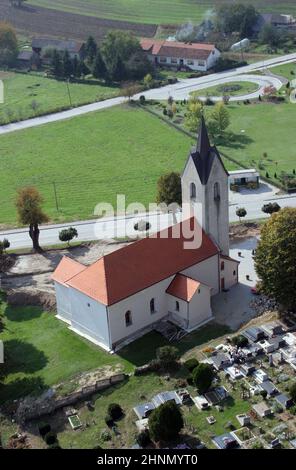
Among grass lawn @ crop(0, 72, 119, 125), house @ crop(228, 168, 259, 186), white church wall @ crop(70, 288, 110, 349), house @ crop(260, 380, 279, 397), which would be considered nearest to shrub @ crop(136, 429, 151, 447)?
house @ crop(260, 380, 279, 397)

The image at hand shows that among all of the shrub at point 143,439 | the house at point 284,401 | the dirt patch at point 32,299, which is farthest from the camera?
the dirt patch at point 32,299

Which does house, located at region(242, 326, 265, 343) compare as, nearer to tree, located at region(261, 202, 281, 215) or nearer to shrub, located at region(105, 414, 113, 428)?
shrub, located at region(105, 414, 113, 428)

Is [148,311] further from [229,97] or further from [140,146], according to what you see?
[229,97]

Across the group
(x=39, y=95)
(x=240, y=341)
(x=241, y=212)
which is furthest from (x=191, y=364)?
(x=39, y=95)

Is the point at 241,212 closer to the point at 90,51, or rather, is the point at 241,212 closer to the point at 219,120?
the point at 219,120

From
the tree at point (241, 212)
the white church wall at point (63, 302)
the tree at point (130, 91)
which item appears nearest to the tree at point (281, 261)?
the white church wall at point (63, 302)

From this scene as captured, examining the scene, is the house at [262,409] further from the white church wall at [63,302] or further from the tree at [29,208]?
the tree at [29,208]
